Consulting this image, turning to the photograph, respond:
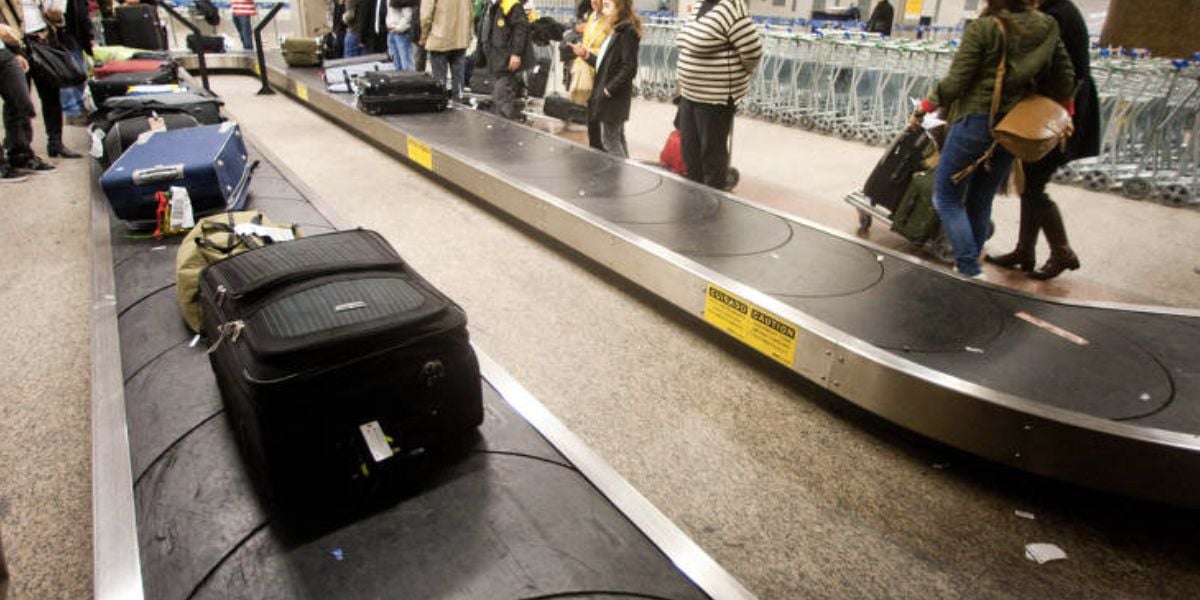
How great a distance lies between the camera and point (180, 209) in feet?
10.1

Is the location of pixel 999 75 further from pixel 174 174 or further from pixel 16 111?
pixel 16 111

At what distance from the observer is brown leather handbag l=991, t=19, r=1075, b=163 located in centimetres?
288

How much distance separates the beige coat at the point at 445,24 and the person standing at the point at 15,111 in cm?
335

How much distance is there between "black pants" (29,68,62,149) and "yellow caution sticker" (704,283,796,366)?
5866 millimetres

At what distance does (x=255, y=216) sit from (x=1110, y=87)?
6.44 metres

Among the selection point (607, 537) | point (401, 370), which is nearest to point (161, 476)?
point (401, 370)

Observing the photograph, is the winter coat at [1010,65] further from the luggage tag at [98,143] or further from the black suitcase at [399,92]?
the black suitcase at [399,92]

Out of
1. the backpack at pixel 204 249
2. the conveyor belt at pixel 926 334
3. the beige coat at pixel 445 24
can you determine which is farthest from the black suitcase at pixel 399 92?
the backpack at pixel 204 249

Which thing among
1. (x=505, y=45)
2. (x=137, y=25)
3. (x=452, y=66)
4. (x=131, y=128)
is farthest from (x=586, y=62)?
(x=137, y=25)

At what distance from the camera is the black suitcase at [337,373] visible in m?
1.41

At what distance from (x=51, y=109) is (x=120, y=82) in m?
1.32

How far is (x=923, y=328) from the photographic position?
2.54 meters

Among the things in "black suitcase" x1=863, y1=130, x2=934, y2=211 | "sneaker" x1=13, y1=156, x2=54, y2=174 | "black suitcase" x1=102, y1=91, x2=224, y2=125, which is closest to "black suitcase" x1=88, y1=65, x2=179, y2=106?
"black suitcase" x1=102, y1=91, x2=224, y2=125

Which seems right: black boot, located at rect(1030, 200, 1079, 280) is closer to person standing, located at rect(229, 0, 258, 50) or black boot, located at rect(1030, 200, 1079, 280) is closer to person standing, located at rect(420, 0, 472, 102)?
person standing, located at rect(420, 0, 472, 102)
